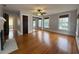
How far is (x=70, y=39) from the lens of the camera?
272 centimetres

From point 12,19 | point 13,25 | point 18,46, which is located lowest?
point 18,46
